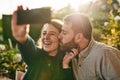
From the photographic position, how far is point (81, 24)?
3111mm

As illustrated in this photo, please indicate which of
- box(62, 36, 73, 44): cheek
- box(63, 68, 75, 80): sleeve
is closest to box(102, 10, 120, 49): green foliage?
box(62, 36, 73, 44): cheek

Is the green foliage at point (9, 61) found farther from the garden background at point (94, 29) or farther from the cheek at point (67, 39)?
the cheek at point (67, 39)

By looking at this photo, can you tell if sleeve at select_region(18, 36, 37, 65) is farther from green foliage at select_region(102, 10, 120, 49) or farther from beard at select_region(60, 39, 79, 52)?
green foliage at select_region(102, 10, 120, 49)

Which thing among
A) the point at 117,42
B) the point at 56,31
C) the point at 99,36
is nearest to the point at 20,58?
the point at 56,31

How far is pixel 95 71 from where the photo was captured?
9.90 feet

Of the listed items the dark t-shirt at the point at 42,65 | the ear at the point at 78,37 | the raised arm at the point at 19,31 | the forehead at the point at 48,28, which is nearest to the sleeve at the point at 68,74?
the dark t-shirt at the point at 42,65

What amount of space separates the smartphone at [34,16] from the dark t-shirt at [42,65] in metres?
0.23

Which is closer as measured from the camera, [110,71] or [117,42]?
[110,71]

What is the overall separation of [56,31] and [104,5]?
691 mm

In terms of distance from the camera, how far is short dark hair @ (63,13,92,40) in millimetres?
3113

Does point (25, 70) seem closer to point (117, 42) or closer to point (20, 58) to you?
point (20, 58)

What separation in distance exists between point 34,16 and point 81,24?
542mm

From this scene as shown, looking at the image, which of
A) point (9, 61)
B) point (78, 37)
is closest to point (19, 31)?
point (9, 61)

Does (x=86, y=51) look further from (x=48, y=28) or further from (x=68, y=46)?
(x=48, y=28)
